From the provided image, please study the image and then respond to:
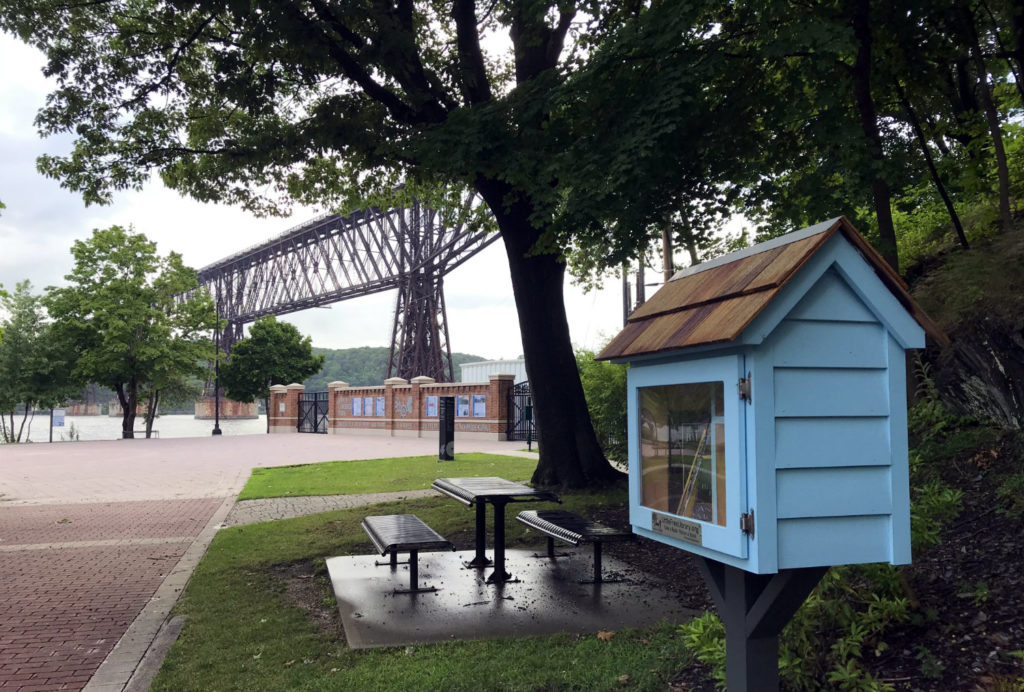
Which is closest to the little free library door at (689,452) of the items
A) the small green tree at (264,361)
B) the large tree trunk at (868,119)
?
the large tree trunk at (868,119)

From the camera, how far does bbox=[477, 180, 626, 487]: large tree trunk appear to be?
452 inches

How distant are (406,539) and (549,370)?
571cm

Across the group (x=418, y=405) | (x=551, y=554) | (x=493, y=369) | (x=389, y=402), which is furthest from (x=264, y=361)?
(x=551, y=554)

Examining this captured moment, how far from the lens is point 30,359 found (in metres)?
43.8

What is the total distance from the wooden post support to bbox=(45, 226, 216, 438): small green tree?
146 feet

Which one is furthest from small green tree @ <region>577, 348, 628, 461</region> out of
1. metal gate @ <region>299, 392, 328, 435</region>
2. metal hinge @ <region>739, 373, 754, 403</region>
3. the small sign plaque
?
metal gate @ <region>299, 392, 328, 435</region>

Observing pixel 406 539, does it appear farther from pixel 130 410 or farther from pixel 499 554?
pixel 130 410

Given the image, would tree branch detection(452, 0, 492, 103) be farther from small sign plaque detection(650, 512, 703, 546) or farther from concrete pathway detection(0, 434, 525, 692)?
small sign plaque detection(650, 512, 703, 546)

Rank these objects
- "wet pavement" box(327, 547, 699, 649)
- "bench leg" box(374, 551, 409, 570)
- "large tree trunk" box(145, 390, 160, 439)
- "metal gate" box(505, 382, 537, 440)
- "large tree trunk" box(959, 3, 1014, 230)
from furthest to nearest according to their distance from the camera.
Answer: "large tree trunk" box(145, 390, 160, 439), "metal gate" box(505, 382, 537, 440), "large tree trunk" box(959, 3, 1014, 230), "bench leg" box(374, 551, 409, 570), "wet pavement" box(327, 547, 699, 649)

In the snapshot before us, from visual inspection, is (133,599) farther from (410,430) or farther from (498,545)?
(410,430)

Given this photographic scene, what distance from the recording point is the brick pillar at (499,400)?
33312 millimetres

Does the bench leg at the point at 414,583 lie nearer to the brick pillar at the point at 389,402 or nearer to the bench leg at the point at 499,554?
the bench leg at the point at 499,554

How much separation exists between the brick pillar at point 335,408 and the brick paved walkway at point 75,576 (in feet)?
115

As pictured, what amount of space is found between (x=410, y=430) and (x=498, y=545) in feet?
111
